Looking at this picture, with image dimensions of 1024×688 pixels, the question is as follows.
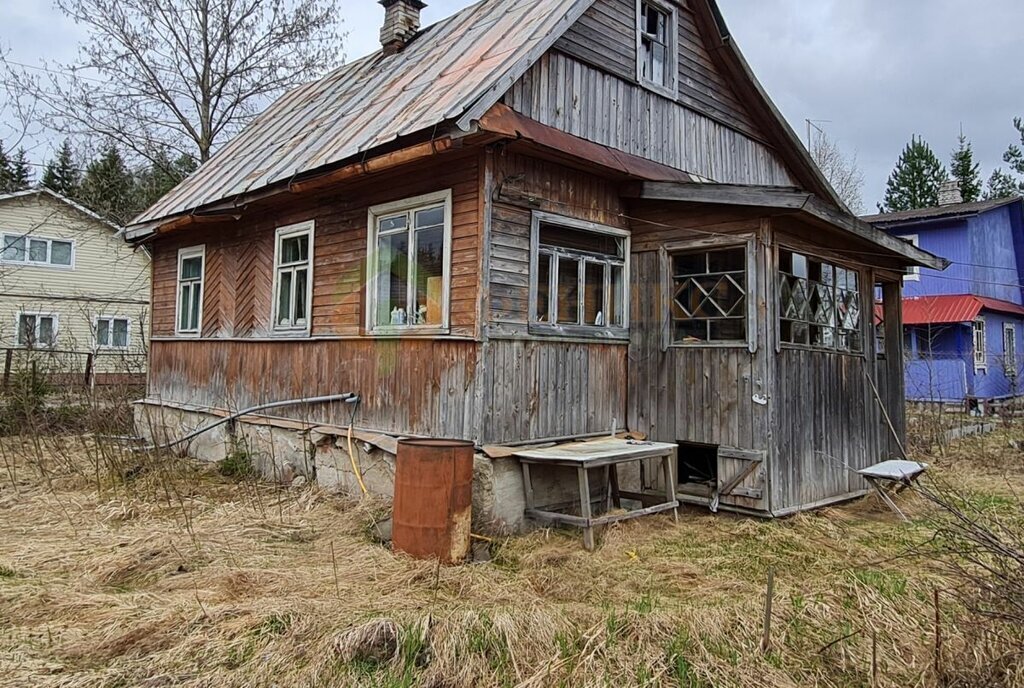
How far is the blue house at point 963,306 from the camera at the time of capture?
20.1 meters

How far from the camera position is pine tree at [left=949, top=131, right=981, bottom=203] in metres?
37.5

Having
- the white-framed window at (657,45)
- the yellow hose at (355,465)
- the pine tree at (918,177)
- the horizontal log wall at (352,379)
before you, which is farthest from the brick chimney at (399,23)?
the pine tree at (918,177)

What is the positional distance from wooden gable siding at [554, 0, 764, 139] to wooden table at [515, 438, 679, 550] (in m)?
4.37

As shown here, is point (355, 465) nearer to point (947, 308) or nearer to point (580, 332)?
point (580, 332)

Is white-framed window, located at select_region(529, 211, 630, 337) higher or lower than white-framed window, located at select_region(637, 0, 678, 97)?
lower

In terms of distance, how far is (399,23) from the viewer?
11.5 metres

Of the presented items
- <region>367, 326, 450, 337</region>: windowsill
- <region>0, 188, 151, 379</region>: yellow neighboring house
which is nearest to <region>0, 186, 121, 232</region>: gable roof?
<region>0, 188, 151, 379</region>: yellow neighboring house

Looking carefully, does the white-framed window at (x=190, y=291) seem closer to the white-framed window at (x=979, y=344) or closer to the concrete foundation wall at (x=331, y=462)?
the concrete foundation wall at (x=331, y=462)

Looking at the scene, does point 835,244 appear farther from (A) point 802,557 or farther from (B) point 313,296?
(B) point 313,296

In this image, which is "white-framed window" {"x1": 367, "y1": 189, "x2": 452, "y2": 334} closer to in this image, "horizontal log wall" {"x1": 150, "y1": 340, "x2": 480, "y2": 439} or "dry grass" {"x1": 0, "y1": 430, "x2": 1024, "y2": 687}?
"horizontal log wall" {"x1": 150, "y1": 340, "x2": 480, "y2": 439}

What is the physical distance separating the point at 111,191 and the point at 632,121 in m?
25.3

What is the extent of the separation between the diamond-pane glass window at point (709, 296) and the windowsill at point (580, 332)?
61cm

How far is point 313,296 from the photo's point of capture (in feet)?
28.0

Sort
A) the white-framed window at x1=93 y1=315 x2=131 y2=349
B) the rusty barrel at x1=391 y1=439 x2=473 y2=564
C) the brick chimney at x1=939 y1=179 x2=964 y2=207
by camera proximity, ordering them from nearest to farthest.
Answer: the rusty barrel at x1=391 y1=439 x2=473 y2=564
the white-framed window at x1=93 y1=315 x2=131 y2=349
the brick chimney at x1=939 y1=179 x2=964 y2=207
